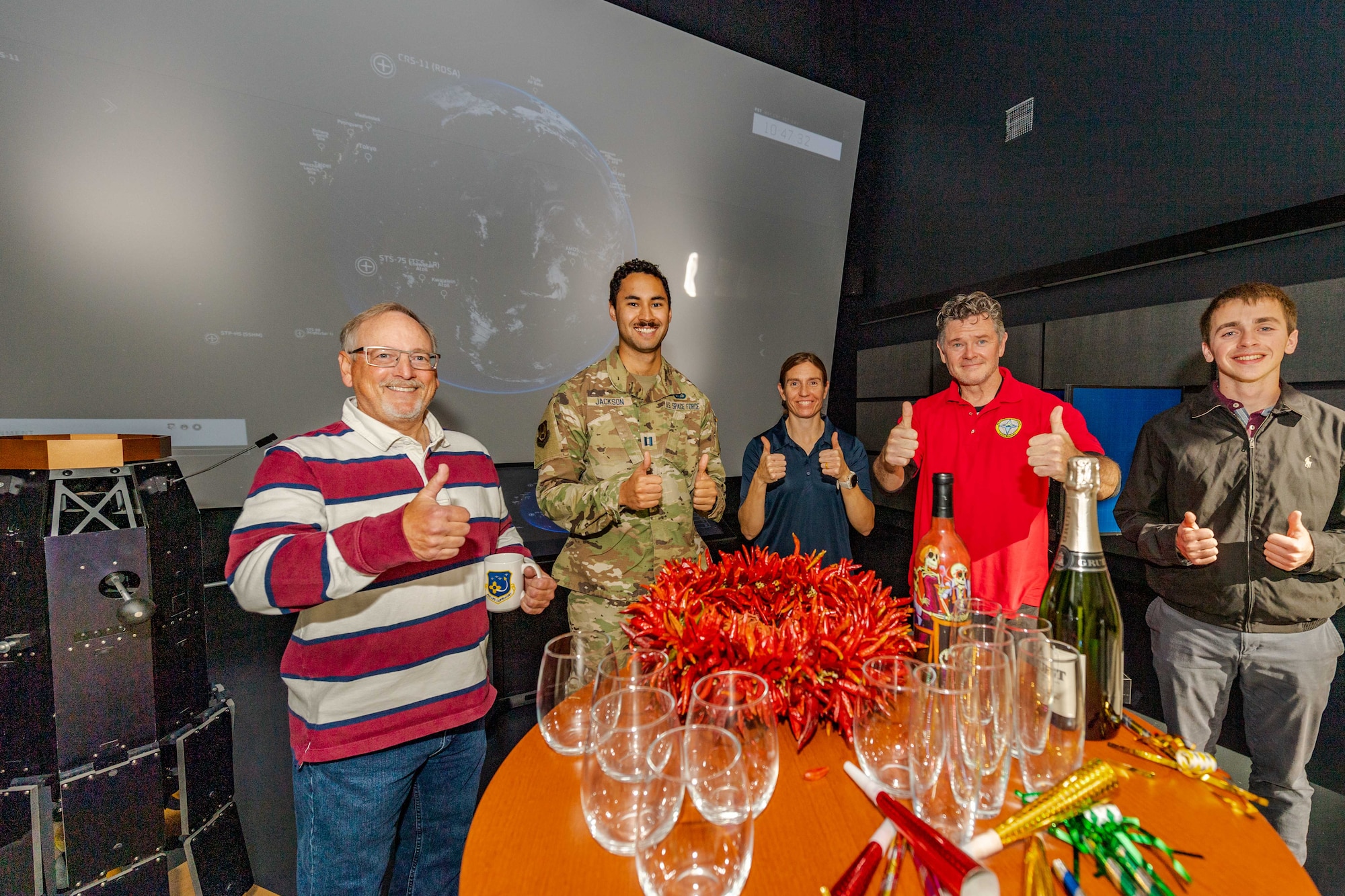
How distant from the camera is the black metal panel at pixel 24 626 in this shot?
1.31 metres

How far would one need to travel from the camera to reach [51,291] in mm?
1633

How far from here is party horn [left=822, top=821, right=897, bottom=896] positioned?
612 mm

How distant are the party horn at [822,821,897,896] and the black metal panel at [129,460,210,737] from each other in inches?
72.4

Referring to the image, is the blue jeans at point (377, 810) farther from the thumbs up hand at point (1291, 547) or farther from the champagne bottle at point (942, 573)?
the thumbs up hand at point (1291, 547)

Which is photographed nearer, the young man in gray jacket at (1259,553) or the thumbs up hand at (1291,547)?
the thumbs up hand at (1291,547)

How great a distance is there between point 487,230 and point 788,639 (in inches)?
86.8

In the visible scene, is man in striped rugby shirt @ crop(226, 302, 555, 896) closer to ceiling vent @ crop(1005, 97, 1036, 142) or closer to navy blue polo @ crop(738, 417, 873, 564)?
navy blue polo @ crop(738, 417, 873, 564)

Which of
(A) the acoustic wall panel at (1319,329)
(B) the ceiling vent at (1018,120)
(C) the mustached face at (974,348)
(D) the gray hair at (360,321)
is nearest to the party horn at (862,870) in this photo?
(D) the gray hair at (360,321)

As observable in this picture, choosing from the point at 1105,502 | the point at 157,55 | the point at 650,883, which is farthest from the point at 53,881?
the point at 1105,502

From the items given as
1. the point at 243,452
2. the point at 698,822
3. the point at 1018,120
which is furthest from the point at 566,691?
the point at 1018,120

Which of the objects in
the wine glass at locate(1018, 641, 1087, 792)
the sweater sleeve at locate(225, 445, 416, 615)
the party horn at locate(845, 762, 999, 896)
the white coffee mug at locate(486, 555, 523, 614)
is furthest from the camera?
the white coffee mug at locate(486, 555, 523, 614)

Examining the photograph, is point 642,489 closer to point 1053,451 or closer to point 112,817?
point 1053,451

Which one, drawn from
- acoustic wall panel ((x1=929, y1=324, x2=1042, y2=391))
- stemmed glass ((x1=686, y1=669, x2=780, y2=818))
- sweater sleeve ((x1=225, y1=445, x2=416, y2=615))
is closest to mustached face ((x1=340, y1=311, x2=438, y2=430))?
sweater sleeve ((x1=225, y1=445, x2=416, y2=615))

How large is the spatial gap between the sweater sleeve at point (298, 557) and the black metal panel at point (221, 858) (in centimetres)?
107
